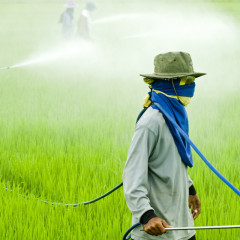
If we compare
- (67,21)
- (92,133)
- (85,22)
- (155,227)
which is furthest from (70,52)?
(155,227)

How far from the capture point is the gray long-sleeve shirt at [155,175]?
1.57 metres

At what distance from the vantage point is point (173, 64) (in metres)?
1.65

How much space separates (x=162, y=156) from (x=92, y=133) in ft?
10.1

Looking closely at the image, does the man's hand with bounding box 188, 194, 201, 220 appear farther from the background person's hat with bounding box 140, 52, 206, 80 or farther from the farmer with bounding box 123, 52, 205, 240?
the background person's hat with bounding box 140, 52, 206, 80

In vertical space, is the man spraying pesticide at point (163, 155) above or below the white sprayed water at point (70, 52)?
below

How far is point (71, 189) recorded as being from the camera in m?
2.90

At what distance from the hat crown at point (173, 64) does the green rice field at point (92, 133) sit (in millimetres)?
1051

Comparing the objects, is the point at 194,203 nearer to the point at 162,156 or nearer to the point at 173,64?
the point at 162,156

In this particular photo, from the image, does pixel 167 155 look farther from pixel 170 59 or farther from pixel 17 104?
pixel 17 104

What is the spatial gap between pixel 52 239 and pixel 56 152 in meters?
1.65

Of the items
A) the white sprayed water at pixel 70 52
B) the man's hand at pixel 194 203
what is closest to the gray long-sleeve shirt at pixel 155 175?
the man's hand at pixel 194 203

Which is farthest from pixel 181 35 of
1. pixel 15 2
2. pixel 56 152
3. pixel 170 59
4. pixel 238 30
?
pixel 15 2

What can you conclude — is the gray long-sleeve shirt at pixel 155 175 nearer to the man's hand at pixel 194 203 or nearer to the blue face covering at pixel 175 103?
the blue face covering at pixel 175 103

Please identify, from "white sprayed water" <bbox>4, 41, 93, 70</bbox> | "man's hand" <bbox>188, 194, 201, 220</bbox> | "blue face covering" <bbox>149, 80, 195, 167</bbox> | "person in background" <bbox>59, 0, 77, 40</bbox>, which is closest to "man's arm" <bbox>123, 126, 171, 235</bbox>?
"blue face covering" <bbox>149, 80, 195, 167</bbox>
